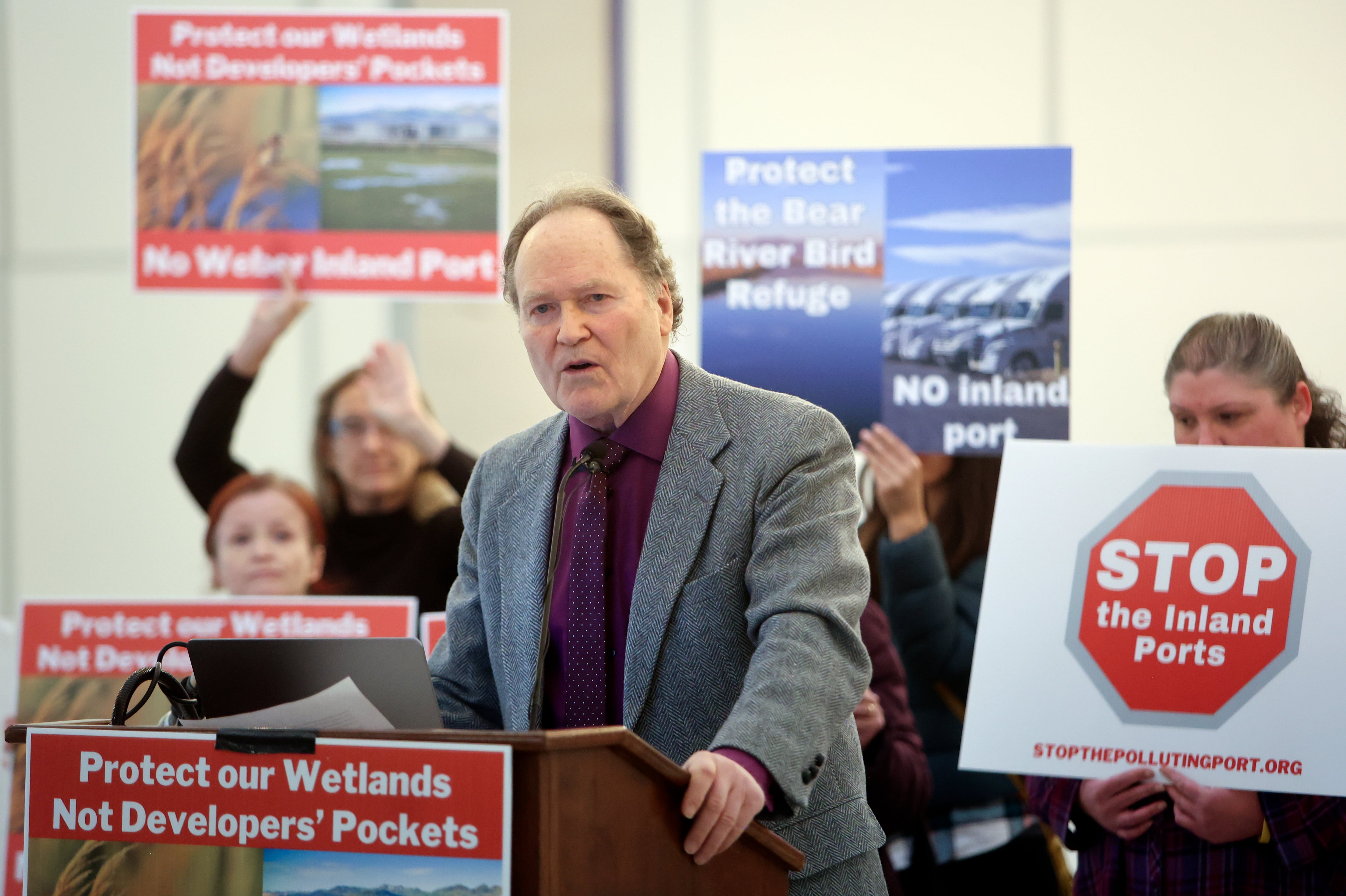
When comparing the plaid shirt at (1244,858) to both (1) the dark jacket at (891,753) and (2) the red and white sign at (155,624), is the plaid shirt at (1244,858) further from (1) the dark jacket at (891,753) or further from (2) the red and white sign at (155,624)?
(2) the red and white sign at (155,624)

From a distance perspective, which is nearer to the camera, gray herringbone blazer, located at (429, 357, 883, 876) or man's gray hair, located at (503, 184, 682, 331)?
gray herringbone blazer, located at (429, 357, 883, 876)

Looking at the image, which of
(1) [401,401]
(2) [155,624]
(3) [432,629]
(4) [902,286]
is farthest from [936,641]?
(2) [155,624]

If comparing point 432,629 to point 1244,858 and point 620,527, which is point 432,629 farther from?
point 1244,858

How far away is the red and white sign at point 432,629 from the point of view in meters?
3.43

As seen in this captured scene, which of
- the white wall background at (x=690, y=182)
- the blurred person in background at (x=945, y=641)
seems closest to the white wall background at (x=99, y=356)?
the white wall background at (x=690, y=182)

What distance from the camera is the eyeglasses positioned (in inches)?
144

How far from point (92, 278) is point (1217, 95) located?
3.26 metres

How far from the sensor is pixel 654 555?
1.60 metres

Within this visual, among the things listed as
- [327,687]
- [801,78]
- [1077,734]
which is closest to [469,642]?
[327,687]

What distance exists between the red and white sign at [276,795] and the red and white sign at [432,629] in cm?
214

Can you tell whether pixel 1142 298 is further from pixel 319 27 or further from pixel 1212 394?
pixel 319 27

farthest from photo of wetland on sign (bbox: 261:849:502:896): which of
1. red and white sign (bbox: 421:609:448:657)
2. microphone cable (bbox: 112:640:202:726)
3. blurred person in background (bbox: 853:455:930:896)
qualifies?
red and white sign (bbox: 421:609:448:657)

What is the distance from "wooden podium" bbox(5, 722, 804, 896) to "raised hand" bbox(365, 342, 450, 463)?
232 cm

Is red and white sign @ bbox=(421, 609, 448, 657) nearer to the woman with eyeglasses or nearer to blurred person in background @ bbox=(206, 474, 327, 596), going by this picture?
the woman with eyeglasses
